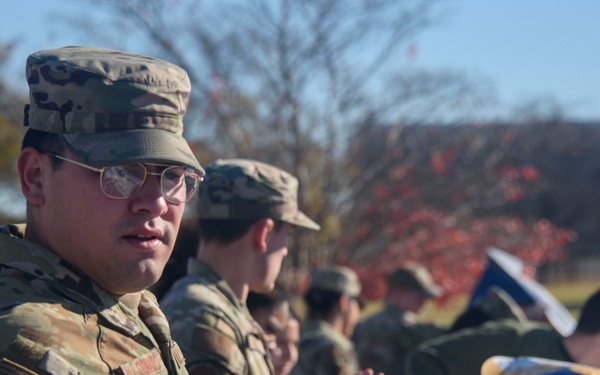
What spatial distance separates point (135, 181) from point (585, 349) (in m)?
3.07

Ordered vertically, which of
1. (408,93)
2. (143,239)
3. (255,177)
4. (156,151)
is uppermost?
(408,93)

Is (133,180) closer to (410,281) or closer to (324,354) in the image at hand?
(324,354)

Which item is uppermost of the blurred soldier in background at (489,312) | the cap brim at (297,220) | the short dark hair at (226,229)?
the cap brim at (297,220)

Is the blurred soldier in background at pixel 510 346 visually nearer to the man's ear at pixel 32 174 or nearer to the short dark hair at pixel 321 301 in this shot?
the short dark hair at pixel 321 301

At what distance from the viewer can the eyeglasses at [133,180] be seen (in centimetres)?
224

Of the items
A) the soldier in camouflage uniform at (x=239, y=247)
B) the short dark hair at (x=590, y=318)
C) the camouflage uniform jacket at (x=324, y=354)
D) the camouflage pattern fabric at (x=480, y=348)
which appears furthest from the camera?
the camouflage uniform jacket at (x=324, y=354)

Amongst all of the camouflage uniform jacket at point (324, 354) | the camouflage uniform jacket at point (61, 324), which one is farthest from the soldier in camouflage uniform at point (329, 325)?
the camouflage uniform jacket at point (61, 324)

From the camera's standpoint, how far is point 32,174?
2.32 metres

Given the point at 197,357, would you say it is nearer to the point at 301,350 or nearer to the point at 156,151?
the point at 156,151

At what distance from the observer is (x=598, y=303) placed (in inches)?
186

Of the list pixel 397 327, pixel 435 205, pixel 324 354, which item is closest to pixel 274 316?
pixel 324 354

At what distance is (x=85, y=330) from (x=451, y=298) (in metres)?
10.2

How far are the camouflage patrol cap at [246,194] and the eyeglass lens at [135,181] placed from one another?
1580mm

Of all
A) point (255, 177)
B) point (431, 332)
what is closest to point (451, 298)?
point (431, 332)
